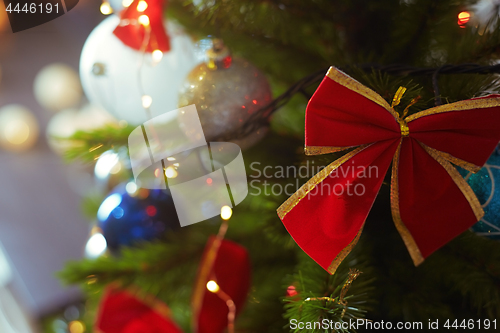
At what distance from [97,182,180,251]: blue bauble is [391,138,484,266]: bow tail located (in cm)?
33

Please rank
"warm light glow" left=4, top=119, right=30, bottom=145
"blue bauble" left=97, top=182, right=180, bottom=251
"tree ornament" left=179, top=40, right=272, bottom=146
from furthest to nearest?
1. "warm light glow" left=4, top=119, right=30, bottom=145
2. "blue bauble" left=97, top=182, right=180, bottom=251
3. "tree ornament" left=179, top=40, right=272, bottom=146

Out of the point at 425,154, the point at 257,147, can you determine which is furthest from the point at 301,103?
the point at 425,154

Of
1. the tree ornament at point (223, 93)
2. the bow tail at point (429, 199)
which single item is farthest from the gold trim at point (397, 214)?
the tree ornament at point (223, 93)

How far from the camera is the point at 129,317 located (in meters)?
0.49

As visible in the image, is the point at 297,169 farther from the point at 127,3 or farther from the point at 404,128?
the point at 127,3

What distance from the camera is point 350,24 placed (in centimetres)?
50

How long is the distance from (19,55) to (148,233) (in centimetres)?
96

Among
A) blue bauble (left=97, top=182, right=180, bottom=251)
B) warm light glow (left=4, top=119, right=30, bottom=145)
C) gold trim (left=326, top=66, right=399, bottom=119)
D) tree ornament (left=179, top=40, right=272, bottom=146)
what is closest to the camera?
gold trim (left=326, top=66, right=399, bottom=119)

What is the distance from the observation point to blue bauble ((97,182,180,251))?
536mm

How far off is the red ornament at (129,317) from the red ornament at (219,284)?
0.04 metres

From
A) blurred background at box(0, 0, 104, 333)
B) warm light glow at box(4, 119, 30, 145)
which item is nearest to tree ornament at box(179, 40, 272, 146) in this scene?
blurred background at box(0, 0, 104, 333)

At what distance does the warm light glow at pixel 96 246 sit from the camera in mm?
594

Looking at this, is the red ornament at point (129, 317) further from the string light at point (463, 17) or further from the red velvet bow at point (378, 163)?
the string light at point (463, 17)

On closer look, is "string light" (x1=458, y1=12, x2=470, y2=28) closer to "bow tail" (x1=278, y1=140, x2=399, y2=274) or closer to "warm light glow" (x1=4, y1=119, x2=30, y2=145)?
"bow tail" (x1=278, y1=140, x2=399, y2=274)
